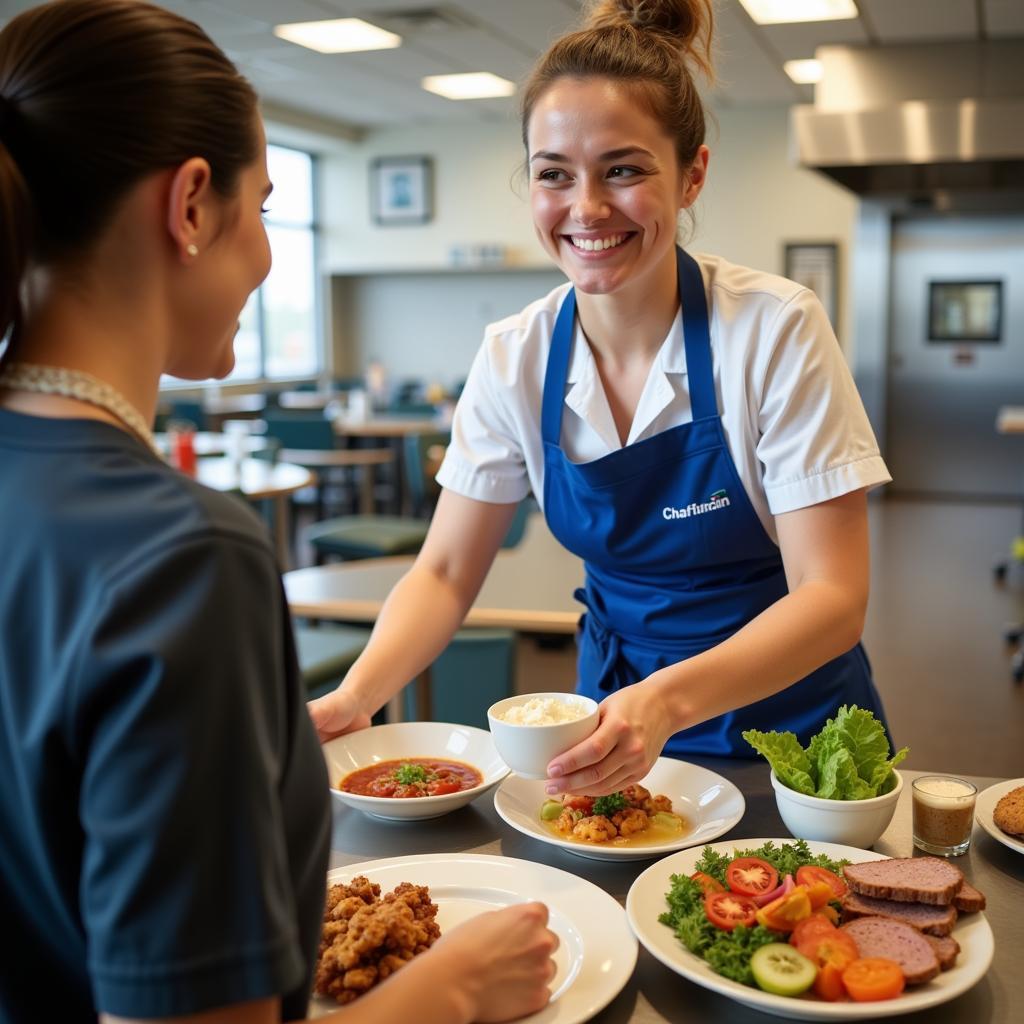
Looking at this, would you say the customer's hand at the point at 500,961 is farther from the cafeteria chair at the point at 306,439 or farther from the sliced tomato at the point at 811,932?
the cafeteria chair at the point at 306,439

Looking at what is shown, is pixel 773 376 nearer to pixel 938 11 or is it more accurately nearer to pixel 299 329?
pixel 938 11

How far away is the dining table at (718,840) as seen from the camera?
958mm

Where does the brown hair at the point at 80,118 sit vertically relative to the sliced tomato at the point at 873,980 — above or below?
above

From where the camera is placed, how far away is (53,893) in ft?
2.24

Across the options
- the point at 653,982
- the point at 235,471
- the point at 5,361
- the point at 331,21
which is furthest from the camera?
the point at 331,21

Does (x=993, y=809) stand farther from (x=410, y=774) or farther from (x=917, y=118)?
(x=917, y=118)

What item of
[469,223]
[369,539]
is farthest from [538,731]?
[469,223]

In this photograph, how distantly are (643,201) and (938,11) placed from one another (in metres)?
5.91

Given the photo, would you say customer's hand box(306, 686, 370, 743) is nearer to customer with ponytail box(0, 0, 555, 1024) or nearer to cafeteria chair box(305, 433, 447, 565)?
customer with ponytail box(0, 0, 555, 1024)

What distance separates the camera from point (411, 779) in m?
1.41

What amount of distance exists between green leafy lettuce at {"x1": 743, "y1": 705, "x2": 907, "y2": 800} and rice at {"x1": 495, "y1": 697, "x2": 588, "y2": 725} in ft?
0.69

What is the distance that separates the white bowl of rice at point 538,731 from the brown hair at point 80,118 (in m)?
0.62

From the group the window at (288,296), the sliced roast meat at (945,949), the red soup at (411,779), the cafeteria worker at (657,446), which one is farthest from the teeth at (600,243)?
the window at (288,296)

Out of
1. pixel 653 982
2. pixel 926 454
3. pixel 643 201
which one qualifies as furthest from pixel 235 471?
pixel 926 454
